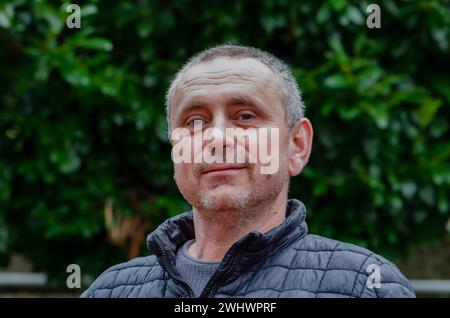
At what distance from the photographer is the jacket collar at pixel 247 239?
155 cm

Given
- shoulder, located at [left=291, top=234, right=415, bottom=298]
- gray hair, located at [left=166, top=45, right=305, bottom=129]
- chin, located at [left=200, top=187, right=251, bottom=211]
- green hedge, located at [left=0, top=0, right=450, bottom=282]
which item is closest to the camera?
shoulder, located at [left=291, top=234, right=415, bottom=298]

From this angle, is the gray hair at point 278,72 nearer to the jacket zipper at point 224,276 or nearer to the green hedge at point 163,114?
the jacket zipper at point 224,276

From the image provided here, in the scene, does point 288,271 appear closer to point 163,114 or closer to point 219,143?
point 219,143

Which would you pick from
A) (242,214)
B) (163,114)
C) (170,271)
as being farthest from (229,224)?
(163,114)

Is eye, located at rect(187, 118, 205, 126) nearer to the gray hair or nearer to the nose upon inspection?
the nose

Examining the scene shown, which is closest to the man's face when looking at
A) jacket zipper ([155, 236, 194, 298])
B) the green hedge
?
jacket zipper ([155, 236, 194, 298])

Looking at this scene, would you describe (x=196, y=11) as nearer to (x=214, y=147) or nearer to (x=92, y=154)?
(x=92, y=154)

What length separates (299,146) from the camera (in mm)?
1756

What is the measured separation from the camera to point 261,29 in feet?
10.6

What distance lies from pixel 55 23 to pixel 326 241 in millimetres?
1727

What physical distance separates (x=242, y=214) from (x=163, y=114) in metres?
1.58

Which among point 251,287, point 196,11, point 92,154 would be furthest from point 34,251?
point 251,287

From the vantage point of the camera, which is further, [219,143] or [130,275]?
[130,275]

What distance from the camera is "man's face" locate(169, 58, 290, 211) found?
158cm
